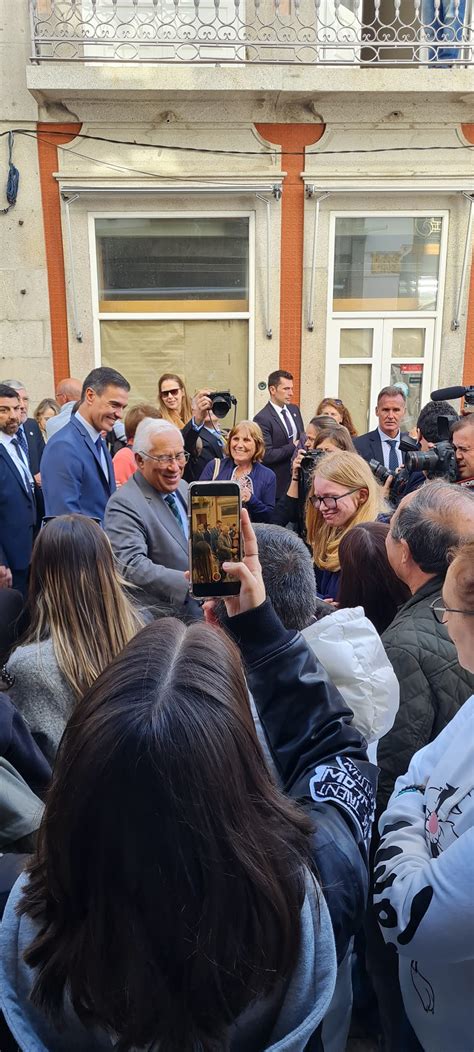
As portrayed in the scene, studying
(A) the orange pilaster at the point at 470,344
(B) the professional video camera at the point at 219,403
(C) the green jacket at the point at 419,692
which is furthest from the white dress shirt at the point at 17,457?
(A) the orange pilaster at the point at 470,344

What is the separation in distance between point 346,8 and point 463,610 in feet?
31.8

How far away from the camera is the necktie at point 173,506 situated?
135 inches

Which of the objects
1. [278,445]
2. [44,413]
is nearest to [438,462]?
[278,445]

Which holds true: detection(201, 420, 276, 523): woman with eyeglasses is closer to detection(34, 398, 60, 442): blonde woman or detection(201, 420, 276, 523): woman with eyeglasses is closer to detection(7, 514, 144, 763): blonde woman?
detection(7, 514, 144, 763): blonde woman

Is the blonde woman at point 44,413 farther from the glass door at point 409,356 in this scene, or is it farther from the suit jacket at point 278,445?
the glass door at point 409,356

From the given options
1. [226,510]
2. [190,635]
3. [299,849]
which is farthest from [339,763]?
[226,510]

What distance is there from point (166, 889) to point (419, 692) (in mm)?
1181

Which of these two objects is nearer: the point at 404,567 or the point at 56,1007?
the point at 56,1007

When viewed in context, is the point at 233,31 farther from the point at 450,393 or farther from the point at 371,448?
the point at 450,393

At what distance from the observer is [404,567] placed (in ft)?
6.84

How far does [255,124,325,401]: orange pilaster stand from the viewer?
850cm

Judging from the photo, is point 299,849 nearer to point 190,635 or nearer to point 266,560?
point 190,635

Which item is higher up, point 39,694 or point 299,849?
point 299,849

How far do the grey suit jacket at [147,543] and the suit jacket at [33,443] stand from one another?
319 centimetres
